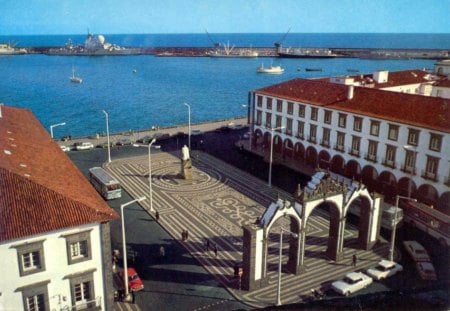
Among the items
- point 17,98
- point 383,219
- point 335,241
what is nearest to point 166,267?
point 335,241

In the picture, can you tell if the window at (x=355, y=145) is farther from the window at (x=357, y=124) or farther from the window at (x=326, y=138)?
the window at (x=326, y=138)

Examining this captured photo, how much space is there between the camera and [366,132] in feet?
202

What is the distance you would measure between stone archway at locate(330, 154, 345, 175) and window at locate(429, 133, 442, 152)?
1492cm

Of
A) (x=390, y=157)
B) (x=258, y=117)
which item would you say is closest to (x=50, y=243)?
(x=390, y=157)

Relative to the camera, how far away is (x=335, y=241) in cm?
4309

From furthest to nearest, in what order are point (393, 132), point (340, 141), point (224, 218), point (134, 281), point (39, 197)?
point (340, 141)
point (393, 132)
point (224, 218)
point (134, 281)
point (39, 197)

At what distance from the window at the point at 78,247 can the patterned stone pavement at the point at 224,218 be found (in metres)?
13.9

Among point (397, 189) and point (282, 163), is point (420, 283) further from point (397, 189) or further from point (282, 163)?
point (282, 163)

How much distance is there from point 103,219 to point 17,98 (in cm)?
14553

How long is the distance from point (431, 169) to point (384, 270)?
1942 cm

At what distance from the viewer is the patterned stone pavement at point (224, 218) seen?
4009cm

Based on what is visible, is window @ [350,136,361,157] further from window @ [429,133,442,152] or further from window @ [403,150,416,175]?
window @ [429,133,442,152]

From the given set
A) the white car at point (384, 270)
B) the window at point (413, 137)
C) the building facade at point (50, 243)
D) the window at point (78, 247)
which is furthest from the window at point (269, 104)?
the window at point (78, 247)

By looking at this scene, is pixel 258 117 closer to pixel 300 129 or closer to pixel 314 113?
pixel 300 129
